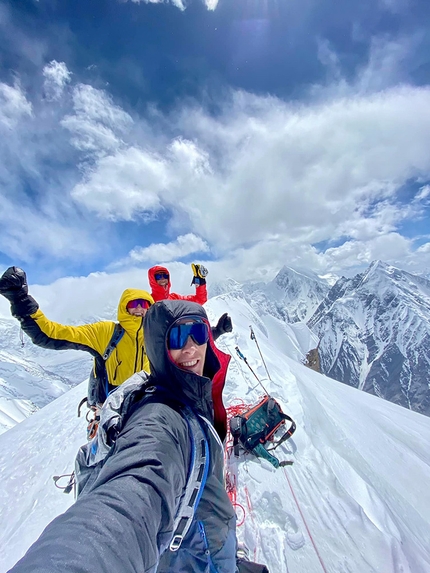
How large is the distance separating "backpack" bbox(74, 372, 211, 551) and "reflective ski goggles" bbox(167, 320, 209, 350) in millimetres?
379

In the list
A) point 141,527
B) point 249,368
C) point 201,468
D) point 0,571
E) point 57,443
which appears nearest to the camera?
point 141,527

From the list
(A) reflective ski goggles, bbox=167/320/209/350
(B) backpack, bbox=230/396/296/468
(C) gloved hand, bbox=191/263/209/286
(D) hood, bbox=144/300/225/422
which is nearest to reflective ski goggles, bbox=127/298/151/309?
(D) hood, bbox=144/300/225/422

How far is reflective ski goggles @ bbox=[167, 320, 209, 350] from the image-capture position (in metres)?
2.27

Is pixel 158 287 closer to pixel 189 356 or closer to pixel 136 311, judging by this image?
pixel 136 311

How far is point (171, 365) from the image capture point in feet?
6.86

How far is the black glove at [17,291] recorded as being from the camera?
341 centimetres

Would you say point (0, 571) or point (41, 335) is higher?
point (41, 335)

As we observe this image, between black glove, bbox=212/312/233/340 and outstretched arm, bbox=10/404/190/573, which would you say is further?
black glove, bbox=212/312/233/340

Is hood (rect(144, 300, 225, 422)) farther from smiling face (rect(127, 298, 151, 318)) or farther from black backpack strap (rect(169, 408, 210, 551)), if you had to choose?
smiling face (rect(127, 298, 151, 318))

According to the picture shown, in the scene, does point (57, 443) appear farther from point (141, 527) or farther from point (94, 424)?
point (141, 527)

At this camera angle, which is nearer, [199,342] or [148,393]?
[148,393]

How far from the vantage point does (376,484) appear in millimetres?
4285

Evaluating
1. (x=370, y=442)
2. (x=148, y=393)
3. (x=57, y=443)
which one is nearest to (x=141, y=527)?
(x=148, y=393)

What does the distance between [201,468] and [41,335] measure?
320 centimetres
